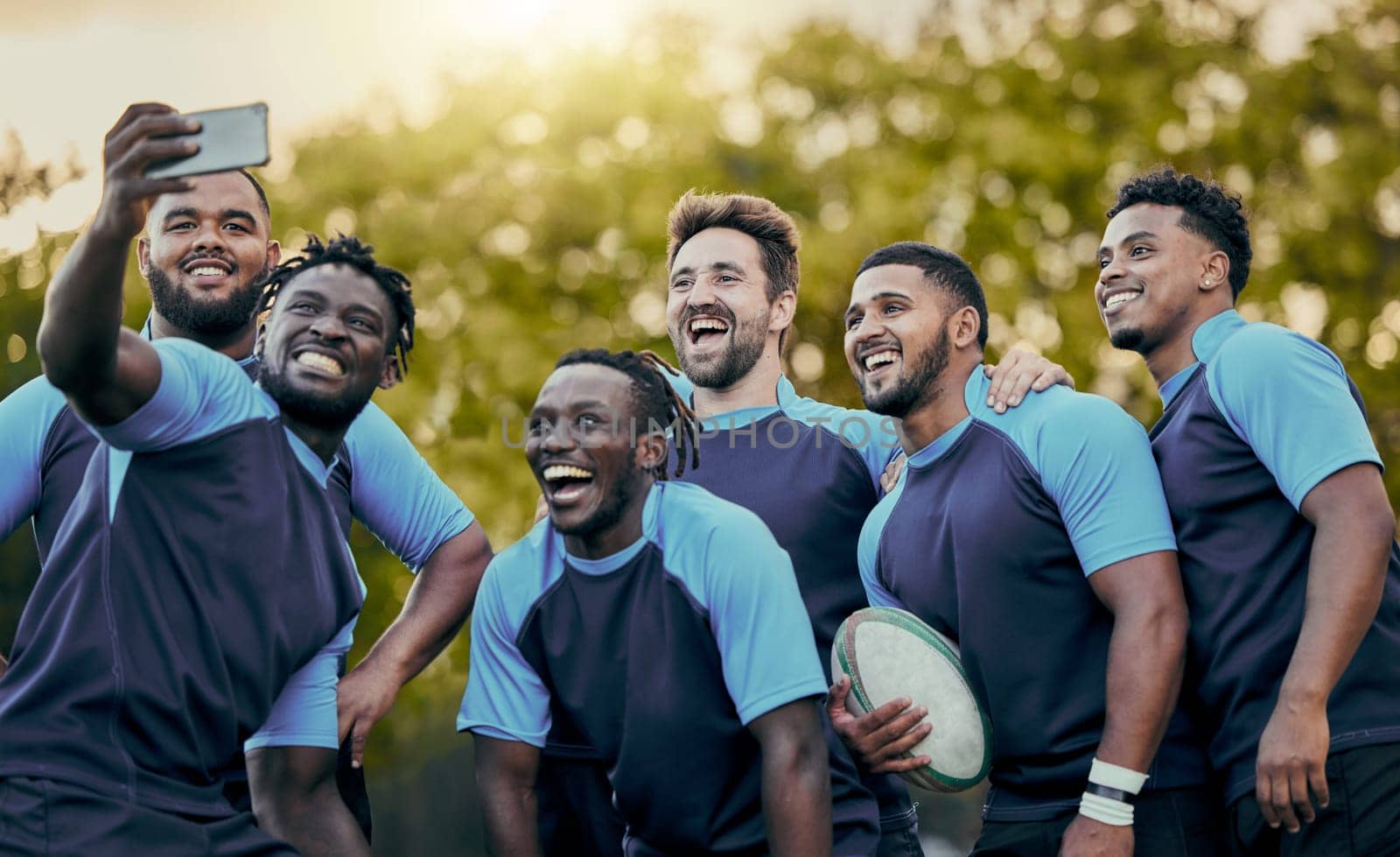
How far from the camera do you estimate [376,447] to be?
19.9 feet

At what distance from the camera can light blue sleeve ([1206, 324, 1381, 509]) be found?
16.8ft

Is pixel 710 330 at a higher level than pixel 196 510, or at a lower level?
higher

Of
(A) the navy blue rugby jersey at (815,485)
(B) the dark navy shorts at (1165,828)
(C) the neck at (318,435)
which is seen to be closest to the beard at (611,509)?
(C) the neck at (318,435)

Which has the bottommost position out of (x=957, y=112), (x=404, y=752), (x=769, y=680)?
(x=404, y=752)

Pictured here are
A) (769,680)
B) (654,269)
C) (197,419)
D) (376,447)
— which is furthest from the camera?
(654,269)

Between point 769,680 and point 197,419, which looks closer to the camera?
point 197,419

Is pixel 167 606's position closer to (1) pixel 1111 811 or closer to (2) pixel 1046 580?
(2) pixel 1046 580

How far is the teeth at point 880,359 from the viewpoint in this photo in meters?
6.00

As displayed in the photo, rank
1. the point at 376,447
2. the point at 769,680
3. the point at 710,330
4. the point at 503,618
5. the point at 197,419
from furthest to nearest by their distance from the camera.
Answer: the point at 710,330
the point at 376,447
the point at 503,618
the point at 769,680
the point at 197,419

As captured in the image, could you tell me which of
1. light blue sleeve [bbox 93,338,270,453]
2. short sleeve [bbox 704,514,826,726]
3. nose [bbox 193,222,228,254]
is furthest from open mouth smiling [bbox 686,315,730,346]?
light blue sleeve [bbox 93,338,270,453]

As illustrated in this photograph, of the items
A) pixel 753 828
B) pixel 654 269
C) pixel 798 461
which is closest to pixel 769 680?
pixel 753 828

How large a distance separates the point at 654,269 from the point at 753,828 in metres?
12.7

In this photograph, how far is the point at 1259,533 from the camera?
5.29 meters

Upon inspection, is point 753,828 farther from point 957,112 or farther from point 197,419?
point 957,112
